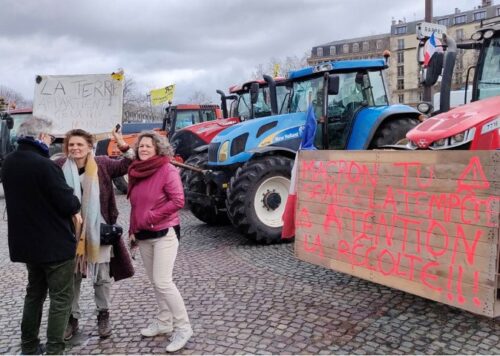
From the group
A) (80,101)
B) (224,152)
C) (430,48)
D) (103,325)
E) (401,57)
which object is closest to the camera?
(103,325)

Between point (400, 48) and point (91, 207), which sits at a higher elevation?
point (400, 48)

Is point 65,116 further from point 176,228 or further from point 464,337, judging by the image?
point 464,337

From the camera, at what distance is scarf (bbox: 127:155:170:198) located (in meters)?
3.62

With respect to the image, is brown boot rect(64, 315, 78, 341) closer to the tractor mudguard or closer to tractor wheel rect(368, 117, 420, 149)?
the tractor mudguard

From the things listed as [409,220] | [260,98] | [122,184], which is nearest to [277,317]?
[409,220]

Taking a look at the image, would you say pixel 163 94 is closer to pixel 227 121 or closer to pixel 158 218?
pixel 227 121

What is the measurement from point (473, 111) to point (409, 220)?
4.96 feet

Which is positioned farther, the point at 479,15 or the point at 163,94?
the point at 479,15

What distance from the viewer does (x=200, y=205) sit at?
8078 millimetres

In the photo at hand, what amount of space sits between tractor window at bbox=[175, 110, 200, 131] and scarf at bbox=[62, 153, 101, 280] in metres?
10.5

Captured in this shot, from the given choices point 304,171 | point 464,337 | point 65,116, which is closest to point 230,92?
point 65,116

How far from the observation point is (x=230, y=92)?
418 inches

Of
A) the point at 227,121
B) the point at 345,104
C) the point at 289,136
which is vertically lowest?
the point at 289,136

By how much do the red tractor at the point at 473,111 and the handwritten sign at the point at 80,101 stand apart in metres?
3.61
